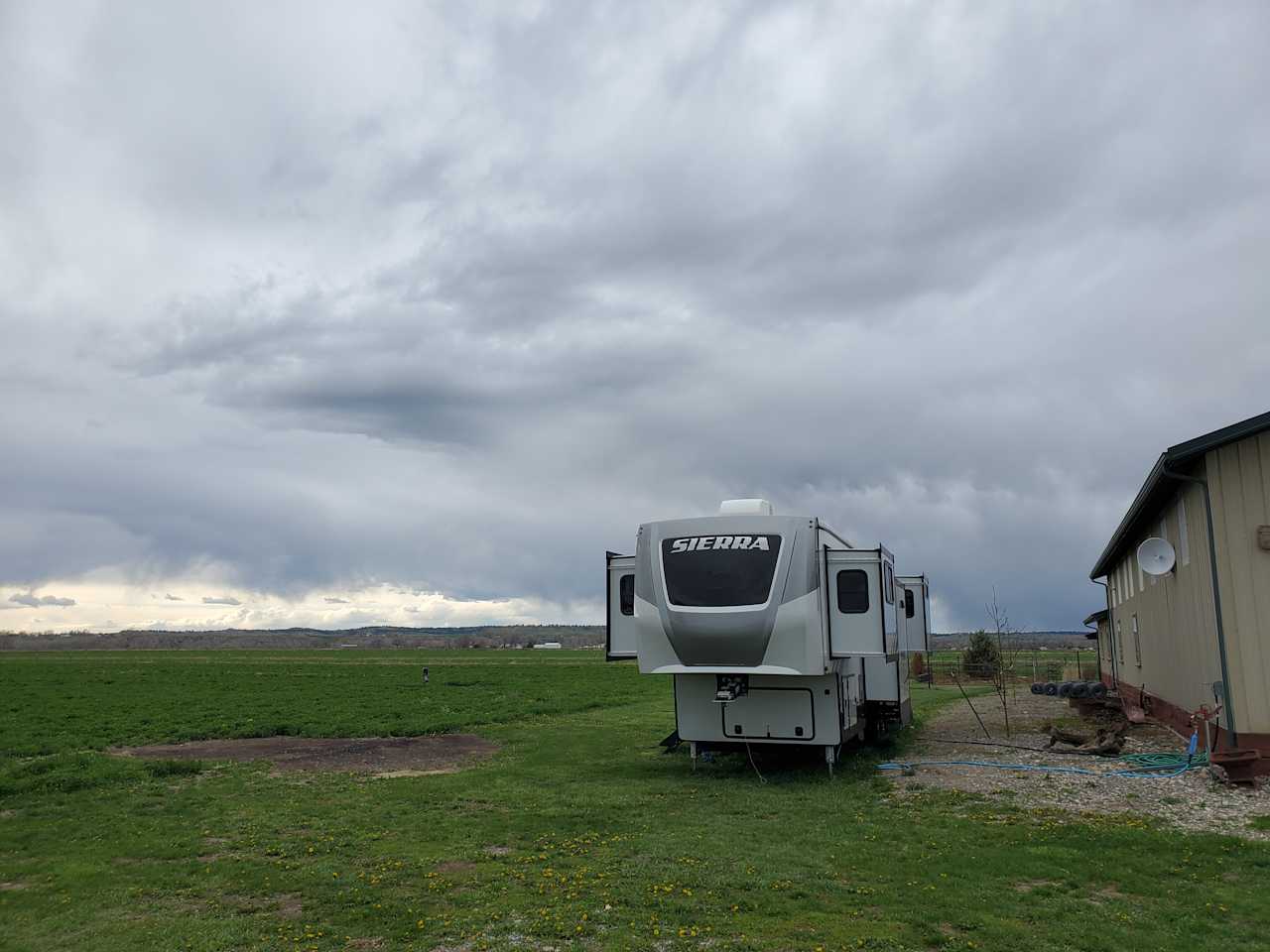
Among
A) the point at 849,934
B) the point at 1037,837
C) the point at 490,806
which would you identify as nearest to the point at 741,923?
the point at 849,934

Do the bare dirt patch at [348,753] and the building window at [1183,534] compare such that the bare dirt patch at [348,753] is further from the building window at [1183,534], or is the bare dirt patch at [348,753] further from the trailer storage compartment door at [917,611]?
the building window at [1183,534]

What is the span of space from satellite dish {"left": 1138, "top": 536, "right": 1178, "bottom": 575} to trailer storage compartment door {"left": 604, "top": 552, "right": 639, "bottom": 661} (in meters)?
8.38

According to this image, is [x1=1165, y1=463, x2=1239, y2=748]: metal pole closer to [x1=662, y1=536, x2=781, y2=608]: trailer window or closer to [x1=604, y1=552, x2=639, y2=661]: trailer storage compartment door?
[x1=662, y1=536, x2=781, y2=608]: trailer window

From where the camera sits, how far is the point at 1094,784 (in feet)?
41.7

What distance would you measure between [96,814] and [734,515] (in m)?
9.72

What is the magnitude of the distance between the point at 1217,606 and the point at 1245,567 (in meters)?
0.64

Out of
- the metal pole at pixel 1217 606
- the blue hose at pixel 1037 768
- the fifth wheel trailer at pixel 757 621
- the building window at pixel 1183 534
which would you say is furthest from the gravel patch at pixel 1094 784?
the building window at pixel 1183 534

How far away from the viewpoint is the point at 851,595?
13656mm

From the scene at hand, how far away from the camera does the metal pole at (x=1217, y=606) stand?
40.9ft

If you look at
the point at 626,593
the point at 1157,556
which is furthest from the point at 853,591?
the point at 1157,556

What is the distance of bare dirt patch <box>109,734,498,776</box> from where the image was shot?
17188 millimetres

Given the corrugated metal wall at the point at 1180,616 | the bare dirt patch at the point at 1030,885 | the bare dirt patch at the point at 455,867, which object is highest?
the corrugated metal wall at the point at 1180,616

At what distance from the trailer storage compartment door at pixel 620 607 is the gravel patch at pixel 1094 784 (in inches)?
185

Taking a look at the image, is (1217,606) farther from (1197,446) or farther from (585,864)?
(585,864)
